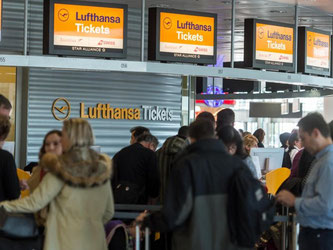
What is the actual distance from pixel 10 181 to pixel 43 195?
24.2 inches

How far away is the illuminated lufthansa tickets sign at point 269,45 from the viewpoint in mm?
10008

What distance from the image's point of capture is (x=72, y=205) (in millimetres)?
4387

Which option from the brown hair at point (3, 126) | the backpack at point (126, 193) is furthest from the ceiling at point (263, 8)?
the brown hair at point (3, 126)

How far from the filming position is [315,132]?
183 inches

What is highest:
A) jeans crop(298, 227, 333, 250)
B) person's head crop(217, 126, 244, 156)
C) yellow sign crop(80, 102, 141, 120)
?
yellow sign crop(80, 102, 141, 120)

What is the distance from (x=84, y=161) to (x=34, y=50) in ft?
21.0

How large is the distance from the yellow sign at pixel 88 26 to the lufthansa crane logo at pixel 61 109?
2009 mm

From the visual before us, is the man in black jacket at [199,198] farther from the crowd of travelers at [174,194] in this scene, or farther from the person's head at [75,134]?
the person's head at [75,134]

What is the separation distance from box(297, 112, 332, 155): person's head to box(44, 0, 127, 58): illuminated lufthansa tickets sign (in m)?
4.56

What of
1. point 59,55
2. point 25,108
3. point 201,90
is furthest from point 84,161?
point 201,90

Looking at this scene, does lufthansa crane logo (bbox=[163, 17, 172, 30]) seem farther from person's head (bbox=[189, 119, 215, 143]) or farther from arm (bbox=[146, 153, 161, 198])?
person's head (bbox=[189, 119, 215, 143])

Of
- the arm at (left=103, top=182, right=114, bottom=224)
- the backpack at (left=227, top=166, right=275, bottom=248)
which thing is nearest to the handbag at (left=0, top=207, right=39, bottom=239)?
the arm at (left=103, top=182, right=114, bottom=224)

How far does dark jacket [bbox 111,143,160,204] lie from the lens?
6.67m

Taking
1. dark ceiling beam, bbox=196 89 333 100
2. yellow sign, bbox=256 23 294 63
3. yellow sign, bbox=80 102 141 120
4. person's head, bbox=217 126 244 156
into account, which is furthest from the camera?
dark ceiling beam, bbox=196 89 333 100
